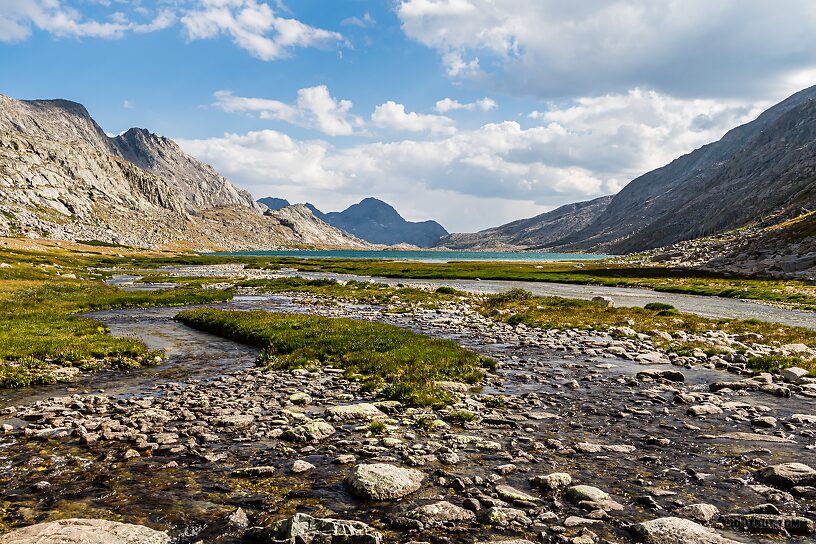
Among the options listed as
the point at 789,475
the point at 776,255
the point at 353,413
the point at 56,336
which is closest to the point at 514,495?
the point at 789,475

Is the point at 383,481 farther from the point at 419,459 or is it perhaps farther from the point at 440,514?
the point at 419,459

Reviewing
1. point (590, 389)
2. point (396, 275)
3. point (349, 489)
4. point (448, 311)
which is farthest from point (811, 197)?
point (349, 489)

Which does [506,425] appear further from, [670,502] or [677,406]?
[677,406]

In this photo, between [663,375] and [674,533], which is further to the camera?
[663,375]

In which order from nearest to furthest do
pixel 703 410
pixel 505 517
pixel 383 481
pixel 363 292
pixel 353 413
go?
pixel 505 517 < pixel 383 481 < pixel 353 413 < pixel 703 410 < pixel 363 292

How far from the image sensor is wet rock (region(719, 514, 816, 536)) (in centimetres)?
855

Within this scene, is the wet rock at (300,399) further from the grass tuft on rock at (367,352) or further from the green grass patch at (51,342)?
the green grass patch at (51,342)

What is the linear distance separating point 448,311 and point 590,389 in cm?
2890

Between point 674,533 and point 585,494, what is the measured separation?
1857 mm

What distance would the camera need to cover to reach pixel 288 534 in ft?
26.6

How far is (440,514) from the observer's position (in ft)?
29.9

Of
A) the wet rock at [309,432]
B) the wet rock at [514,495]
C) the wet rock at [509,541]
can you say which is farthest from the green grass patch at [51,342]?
the wet rock at [509,541]

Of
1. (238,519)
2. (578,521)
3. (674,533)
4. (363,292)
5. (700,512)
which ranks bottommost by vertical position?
(363,292)

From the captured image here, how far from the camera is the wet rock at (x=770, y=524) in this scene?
8555mm
